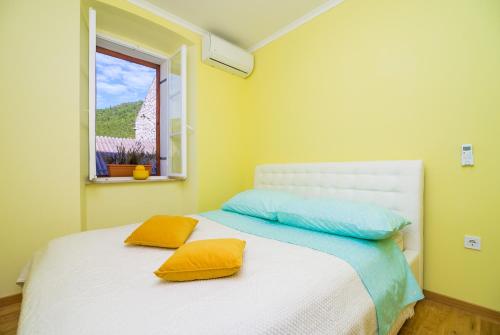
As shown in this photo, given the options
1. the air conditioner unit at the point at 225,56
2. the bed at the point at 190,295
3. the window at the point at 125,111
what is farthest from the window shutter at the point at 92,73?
the air conditioner unit at the point at 225,56

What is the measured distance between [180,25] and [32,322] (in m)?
2.86

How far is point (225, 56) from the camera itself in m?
2.77

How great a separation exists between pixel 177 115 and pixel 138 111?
0.55 meters

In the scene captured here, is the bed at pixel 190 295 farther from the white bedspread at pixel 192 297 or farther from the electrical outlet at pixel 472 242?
the electrical outlet at pixel 472 242

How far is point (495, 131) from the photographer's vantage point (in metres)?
1.45

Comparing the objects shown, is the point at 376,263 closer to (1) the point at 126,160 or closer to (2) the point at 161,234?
(2) the point at 161,234

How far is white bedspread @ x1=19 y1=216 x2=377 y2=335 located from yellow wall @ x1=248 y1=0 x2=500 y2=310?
109 centimetres

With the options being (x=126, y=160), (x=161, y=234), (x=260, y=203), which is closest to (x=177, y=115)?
(x=126, y=160)

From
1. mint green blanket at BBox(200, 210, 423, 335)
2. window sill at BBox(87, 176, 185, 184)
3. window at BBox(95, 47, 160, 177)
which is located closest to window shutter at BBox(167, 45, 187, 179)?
window sill at BBox(87, 176, 185, 184)

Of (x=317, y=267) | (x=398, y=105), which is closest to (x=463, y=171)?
(x=398, y=105)

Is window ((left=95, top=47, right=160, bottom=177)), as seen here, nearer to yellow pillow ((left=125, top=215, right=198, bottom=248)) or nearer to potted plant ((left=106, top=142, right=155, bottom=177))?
potted plant ((left=106, top=142, right=155, bottom=177))

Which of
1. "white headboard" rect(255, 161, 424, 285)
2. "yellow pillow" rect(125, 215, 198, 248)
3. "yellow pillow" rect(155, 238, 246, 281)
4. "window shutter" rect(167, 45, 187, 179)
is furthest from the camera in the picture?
"window shutter" rect(167, 45, 187, 179)

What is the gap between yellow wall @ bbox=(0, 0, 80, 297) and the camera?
66.1 inches

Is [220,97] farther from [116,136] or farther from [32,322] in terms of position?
[32,322]
